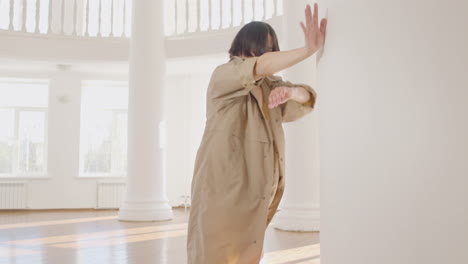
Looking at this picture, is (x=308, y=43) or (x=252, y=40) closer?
(x=308, y=43)

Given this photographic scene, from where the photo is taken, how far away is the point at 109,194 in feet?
32.1

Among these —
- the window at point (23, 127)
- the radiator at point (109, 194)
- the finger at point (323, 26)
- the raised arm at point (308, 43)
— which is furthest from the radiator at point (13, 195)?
the finger at point (323, 26)

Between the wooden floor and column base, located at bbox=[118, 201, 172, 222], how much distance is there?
0.77 feet

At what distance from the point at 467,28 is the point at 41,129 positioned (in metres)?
10.4

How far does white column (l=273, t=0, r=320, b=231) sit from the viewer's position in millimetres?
5754

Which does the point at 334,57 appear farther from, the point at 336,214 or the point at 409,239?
the point at 409,239

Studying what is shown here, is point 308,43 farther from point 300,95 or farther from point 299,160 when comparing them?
point 299,160

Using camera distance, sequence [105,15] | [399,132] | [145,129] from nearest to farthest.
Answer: [399,132] < [145,129] < [105,15]

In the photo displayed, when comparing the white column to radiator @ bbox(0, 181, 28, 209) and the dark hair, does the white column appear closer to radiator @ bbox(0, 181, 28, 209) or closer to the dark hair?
the dark hair

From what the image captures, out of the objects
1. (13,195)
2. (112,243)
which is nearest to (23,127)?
(13,195)

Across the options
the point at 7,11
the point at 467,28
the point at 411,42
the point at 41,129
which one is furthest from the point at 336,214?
the point at 41,129

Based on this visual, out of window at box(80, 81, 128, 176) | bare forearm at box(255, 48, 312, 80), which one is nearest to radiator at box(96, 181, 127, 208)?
window at box(80, 81, 128, 176)

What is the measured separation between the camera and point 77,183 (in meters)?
9.84

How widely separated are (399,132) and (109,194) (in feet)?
31.3
